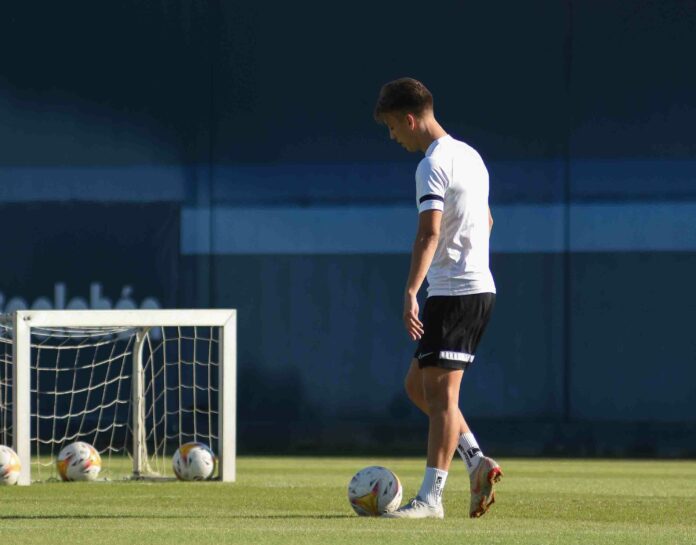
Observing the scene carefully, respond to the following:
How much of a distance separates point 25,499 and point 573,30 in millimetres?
7919

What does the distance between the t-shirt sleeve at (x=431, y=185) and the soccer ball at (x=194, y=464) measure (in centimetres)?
351

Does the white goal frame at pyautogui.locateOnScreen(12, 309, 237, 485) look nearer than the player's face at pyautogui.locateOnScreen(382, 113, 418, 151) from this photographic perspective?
No

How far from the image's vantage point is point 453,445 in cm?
653

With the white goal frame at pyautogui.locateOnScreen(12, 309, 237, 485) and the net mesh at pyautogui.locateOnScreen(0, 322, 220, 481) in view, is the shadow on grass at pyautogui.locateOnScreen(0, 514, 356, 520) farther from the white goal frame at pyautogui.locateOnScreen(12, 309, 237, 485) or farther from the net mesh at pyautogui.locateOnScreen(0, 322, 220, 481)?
the net mesh at pyautogui.locateOnScreen(0, 322, 220, 481)

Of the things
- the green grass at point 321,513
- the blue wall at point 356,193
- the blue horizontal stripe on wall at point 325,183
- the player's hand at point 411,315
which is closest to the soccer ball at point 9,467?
the green grass at point 321,513

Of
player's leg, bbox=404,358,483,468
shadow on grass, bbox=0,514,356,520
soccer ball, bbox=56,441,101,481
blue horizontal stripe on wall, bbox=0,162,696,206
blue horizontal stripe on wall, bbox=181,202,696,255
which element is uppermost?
blue horizontal stripe on wall, bbox=0,162,696,206

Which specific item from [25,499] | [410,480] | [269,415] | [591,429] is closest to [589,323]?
[591,429]

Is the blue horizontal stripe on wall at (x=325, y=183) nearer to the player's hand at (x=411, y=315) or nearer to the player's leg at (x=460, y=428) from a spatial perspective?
the player's leg at (x=460, y=428)

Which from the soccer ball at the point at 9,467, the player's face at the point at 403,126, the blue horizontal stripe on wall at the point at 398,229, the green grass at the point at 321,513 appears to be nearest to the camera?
the green grass at the point at 321,513

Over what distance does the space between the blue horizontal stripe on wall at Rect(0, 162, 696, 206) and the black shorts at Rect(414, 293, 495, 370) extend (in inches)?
306

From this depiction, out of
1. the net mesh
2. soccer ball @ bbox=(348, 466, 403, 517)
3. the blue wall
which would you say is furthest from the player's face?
the blue wall

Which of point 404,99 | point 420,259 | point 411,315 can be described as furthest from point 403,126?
point 411,315

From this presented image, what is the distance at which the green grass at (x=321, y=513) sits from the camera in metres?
5.88

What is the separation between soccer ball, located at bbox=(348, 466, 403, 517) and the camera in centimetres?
661
